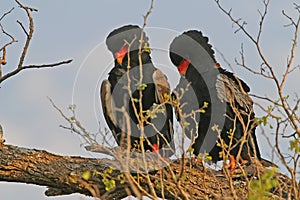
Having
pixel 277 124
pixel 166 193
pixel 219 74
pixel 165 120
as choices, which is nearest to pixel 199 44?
pixel 219 74

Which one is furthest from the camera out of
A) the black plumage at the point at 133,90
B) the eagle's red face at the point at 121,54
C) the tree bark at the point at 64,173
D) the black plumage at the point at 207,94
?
the black plumage at the point at 207,94

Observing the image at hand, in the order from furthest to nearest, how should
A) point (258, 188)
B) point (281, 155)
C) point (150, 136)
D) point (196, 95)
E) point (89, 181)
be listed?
point (196, 95) < point (150, 136) < point (89, 181) < point (281, 155) < point (258, 188)

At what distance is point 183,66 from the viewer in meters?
6.88

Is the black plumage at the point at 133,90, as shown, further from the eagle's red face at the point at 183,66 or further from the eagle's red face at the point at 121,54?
the eagle's red face at the point at 183,66

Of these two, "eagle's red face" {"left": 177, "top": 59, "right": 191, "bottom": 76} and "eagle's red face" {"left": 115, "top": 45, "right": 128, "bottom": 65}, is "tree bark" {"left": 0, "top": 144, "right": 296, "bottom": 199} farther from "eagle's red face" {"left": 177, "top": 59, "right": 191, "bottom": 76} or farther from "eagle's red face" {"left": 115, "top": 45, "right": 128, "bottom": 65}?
"eagle's red face" {"left": 177, "top": 59, "right": 191, "bottom": 76}

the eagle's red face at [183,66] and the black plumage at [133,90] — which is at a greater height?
the eagle's red face at [183,66]

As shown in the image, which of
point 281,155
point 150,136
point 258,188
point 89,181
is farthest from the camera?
point 150,136

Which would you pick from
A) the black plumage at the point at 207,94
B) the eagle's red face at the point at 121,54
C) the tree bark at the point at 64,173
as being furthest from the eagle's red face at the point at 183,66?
the tree bark at the point at 64,173

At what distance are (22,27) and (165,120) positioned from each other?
1742 millimetres

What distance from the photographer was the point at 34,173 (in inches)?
198

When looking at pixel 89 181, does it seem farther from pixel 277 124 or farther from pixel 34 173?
pixel 277 124

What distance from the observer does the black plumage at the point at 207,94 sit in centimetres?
646

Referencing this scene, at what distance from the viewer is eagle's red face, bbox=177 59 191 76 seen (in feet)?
22.4

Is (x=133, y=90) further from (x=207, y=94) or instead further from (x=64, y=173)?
(x=64, y=173)
